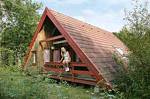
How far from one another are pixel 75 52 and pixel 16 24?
47.6ft

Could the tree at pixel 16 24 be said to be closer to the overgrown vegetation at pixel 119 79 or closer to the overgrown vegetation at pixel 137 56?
the overgrown vegetation at pixel 119 79

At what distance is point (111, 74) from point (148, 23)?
9.10 ft

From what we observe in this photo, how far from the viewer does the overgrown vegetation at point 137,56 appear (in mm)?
8695

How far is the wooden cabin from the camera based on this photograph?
11.1 metres

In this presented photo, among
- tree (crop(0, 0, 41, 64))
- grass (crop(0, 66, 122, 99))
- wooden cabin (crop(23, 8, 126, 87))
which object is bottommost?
grass (crop(0, 66, 122, 99))

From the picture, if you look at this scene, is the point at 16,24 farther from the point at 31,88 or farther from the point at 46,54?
the point at 31,88

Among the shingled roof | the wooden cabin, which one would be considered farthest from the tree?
the shingled roof

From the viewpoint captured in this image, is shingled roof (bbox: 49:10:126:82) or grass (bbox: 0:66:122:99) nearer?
grass (bbox: 0:66:122:99)

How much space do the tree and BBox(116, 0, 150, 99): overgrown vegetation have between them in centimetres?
1649

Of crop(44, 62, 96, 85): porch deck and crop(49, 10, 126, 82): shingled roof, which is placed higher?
crop(49, 10, 126, 82): shingled roof

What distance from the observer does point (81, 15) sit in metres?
23.0

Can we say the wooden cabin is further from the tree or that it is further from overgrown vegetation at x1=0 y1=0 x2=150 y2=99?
the tree

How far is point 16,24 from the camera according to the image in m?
25.4

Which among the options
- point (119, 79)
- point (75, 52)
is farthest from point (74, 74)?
point (119, 79)
